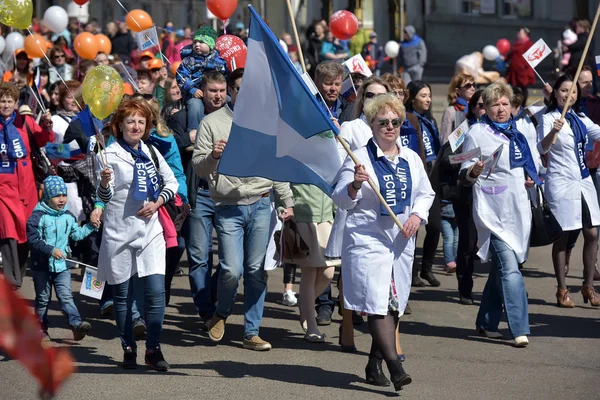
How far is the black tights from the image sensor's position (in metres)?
6.89

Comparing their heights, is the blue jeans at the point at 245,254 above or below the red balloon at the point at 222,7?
below

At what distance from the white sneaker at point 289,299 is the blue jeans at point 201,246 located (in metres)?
1.07

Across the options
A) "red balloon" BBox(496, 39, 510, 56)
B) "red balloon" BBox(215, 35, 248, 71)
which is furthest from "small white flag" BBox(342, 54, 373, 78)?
"red balloon" BBox(496, 39, 510, 56)

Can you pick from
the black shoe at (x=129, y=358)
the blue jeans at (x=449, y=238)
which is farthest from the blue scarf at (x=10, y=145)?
the blue jeans at (x=449, y=238)

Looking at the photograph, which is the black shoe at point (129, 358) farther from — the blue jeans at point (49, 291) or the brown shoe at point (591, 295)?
the brown shoe at point (591, 295)

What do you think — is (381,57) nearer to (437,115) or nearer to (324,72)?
(437,115)

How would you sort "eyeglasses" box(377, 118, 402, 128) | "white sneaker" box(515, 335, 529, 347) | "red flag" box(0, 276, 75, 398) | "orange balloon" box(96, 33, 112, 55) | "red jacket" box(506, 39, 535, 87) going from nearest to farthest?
"red flag" box(0, 276, 75, 398)
"eyeglasses" box(377, 118, 402, 128)
"white sneaker" box(515, 335, 529, 347)
"orange balloon" box(96, 33, 112, 55)
"red jacket" box(506, 39, 535, 87)

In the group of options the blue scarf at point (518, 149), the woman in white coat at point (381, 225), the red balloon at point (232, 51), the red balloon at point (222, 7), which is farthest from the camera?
the red balloon at point (222, 7)

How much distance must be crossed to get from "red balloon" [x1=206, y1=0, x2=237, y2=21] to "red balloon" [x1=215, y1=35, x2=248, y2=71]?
81.5 inches

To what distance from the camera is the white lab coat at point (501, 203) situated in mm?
8438

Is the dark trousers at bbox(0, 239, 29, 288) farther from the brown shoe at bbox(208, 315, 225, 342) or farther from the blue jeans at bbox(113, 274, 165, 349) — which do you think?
the blue jeans at bbox(113, 274, 165, 349)

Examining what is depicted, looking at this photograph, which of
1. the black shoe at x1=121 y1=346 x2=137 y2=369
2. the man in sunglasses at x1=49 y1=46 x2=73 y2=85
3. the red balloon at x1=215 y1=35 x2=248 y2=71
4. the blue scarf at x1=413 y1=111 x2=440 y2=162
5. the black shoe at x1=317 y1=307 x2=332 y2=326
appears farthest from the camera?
the man in sunglasses at x1=49 y1=46 x2=73 y2=85

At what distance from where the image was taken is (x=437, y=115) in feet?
75.2

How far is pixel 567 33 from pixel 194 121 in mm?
17337
